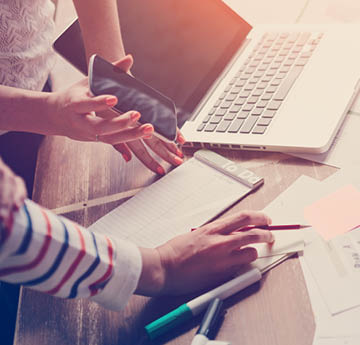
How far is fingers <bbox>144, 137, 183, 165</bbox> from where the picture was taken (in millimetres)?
832

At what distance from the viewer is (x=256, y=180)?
733 mm

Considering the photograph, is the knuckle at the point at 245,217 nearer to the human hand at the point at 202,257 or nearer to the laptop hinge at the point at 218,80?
the human hand at the point at 202,257

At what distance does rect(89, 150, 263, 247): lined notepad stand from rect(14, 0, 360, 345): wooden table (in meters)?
0.02

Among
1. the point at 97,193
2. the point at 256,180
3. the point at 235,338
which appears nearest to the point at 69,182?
the point at 97,193

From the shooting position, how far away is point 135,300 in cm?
65

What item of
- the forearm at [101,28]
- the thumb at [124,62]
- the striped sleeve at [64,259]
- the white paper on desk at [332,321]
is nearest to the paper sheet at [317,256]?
the white paper on desk at [332,321]

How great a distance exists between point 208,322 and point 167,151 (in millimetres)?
348

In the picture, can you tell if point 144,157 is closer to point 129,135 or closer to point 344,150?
point 129,135

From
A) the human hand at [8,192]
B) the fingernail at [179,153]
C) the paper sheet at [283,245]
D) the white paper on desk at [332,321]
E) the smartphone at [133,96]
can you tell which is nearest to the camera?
the human hand at [8,192]

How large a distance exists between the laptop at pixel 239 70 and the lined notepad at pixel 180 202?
0.06 m

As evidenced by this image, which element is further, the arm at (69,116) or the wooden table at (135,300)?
the arm at (69,116)

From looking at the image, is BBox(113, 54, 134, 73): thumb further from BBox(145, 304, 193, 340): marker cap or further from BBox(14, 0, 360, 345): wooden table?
BBox(145, 304, 193, 340): marker cap

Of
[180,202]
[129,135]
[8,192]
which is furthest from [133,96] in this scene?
[8,192]

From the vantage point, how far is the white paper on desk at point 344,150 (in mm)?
720
